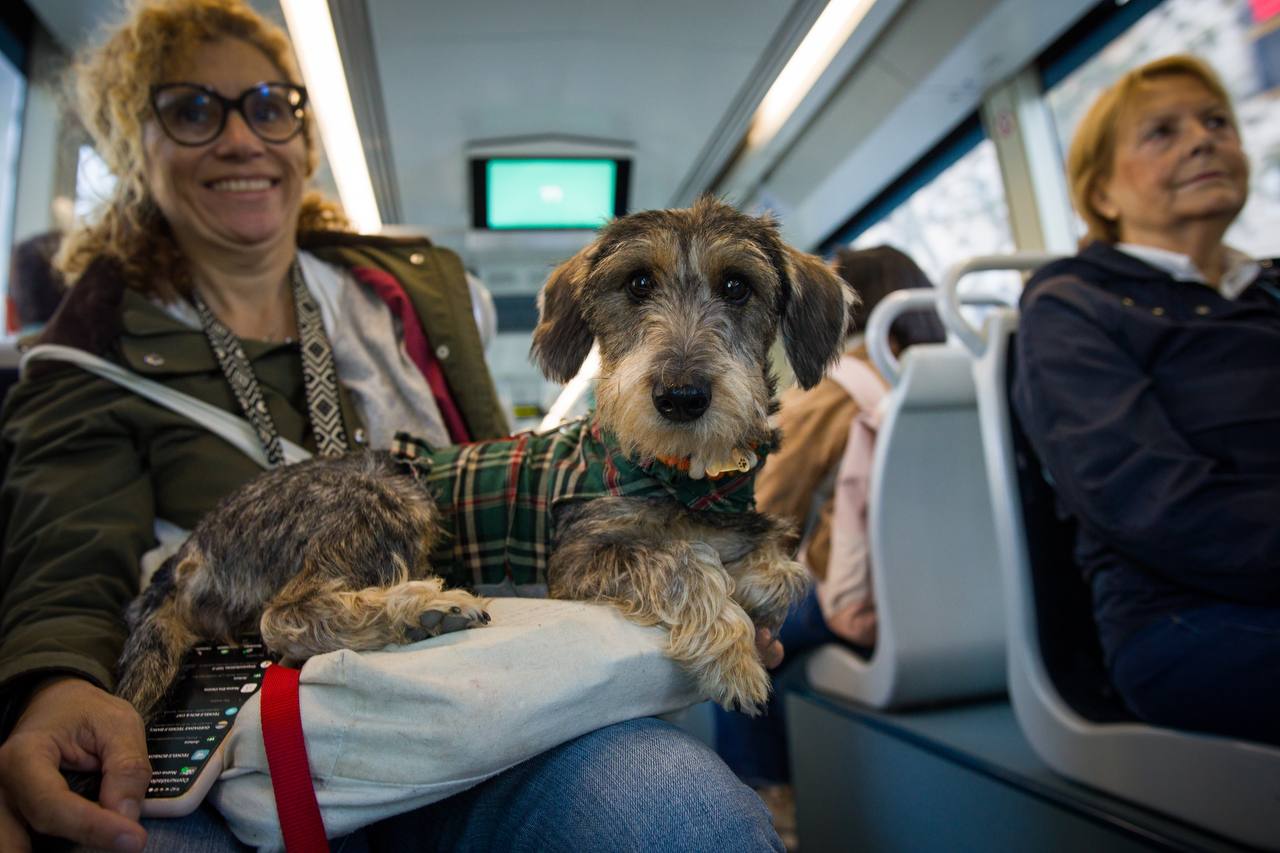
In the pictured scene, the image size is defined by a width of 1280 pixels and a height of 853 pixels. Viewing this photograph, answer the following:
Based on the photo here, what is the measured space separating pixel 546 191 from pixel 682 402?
16.9 feet

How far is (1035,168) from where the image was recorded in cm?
525

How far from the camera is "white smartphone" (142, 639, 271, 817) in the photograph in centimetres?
103

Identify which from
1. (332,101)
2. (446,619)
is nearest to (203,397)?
(446,619)

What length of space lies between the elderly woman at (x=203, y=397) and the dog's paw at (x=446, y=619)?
23 cm

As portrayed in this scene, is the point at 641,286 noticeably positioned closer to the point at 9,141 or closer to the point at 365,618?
the point at 365,618

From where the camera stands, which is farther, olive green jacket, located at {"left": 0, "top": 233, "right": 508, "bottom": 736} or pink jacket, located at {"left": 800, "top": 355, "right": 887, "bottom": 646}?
pink jacket, located at {"left": 800, "top": 355, "right": 887, "bottom": 646}

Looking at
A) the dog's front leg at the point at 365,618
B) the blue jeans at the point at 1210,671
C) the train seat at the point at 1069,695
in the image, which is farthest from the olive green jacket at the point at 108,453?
the blue jeans at the point at 1210,671

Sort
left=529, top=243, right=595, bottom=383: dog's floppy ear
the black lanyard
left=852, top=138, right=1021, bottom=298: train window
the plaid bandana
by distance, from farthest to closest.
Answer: left=852, top=138, right=1021, bottom=298: train window < the black lanyard < left=529, top=243, right=595, bottom=383: dog's floppy ear < the plaid bandana

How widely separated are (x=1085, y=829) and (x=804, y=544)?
1.41 m

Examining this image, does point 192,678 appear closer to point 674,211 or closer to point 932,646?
point 674,211

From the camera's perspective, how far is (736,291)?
1.51 m

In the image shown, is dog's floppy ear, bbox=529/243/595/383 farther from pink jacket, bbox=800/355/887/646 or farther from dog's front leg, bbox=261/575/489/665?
pink jacket, bbox=800/355/887/646

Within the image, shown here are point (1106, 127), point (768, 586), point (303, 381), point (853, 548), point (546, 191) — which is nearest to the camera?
point (768, 586)

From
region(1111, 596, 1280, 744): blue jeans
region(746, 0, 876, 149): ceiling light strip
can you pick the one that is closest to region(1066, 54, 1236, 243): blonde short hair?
region(1111, 596, 1280, 744): blue jeans
